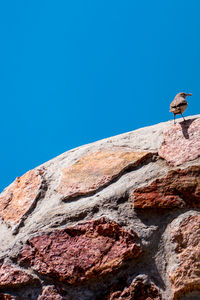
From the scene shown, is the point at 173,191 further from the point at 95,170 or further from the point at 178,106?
the point at 178,106

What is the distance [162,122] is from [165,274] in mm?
1203

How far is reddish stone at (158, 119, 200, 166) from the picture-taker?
2027mm

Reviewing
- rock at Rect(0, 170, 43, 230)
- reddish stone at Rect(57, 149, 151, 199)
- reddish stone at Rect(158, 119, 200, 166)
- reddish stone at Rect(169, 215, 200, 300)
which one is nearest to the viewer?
reddish stone at Rect(169, 215, 200, 300)

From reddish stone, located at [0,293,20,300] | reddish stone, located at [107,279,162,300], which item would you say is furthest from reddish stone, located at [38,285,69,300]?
reddish stone, located at [107,279,162,300]

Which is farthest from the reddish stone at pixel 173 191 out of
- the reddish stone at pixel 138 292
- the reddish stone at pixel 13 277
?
the reddish stone at pixel 13 277

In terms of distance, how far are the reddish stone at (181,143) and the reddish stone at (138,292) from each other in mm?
620

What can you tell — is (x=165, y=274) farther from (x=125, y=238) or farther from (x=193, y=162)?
(x=193, y=162)

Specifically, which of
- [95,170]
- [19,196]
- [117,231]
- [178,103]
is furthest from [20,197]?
[178,103]

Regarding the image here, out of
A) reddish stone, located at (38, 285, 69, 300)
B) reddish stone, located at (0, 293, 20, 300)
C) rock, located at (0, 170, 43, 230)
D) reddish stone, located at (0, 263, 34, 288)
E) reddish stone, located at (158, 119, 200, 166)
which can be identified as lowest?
reddish stone, located at (38, 285, 69, 300)

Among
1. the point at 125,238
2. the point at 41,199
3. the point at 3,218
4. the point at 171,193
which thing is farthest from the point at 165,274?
the point at 3,218

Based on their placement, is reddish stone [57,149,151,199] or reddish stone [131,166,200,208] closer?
reddish stone [131,166,200,208]

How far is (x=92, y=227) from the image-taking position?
6.42 feet

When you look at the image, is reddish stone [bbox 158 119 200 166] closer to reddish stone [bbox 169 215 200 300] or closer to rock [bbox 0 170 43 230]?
reddish stone [bbox 169 215 200 300]

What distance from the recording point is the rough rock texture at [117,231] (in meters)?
1.78
